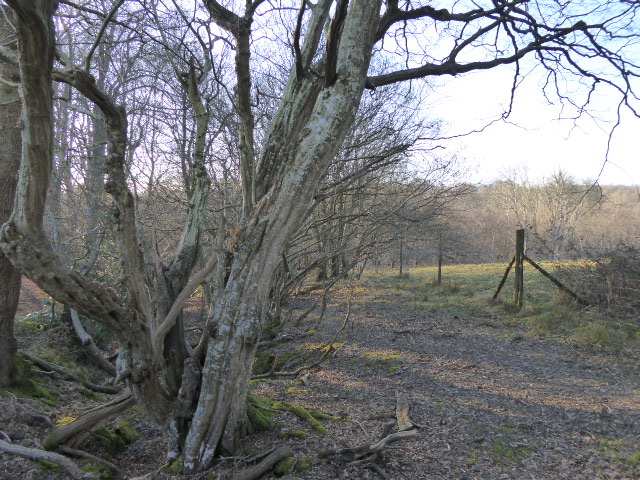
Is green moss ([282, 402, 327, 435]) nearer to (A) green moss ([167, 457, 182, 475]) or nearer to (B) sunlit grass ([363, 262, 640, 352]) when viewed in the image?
(A) green moss ([167, 457, 182, 475])

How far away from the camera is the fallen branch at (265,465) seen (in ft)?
10.4

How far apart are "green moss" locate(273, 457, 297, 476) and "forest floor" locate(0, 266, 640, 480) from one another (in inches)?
1.8

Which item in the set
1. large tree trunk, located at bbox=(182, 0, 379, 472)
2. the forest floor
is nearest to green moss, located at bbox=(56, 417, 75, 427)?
the forest floor

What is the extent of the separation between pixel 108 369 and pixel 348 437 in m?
4.97

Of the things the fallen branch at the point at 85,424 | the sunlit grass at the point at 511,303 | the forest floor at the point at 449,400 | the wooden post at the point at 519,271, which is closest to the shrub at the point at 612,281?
the sunlit grass at the point at 511,303

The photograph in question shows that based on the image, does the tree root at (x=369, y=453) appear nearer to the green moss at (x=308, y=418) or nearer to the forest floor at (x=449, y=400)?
the forest floor at (x=449, y=400)

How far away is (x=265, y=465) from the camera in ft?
10.7

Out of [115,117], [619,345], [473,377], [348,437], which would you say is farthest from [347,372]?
[115,117]

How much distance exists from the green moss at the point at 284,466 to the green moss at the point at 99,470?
1.31 m

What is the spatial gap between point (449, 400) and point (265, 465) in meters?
2.91

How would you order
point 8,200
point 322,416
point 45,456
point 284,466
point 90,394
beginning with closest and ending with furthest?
point 45,456
point 284,466
point 322,416
point 8,200
point 90,394

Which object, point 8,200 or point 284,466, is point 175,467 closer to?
point 284,466

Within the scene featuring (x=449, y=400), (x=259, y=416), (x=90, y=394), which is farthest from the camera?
(x=90, y=394)

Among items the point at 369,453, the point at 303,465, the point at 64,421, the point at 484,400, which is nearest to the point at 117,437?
the point at 64,421
